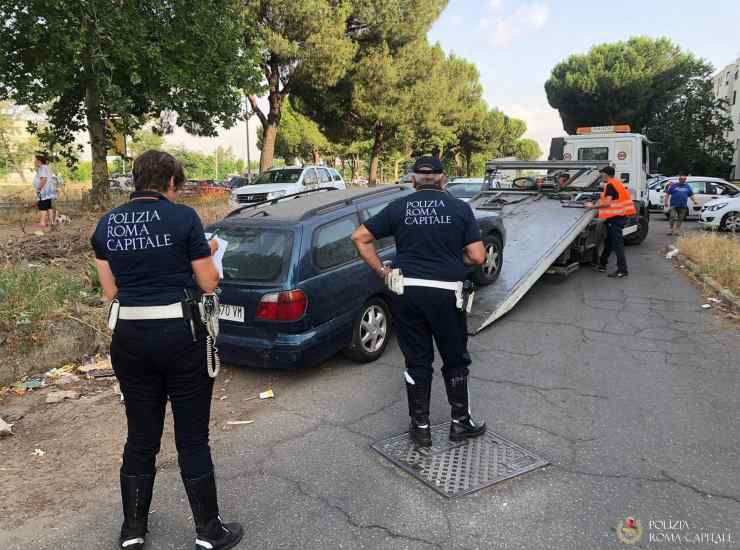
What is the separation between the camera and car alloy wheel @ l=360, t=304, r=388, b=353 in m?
5.28

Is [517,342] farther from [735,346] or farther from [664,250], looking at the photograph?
Result: [664,250]

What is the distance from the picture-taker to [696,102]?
3503 cm

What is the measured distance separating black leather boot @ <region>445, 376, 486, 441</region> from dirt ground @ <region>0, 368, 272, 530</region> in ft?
5.07

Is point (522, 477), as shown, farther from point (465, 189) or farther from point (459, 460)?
point (465, 189)

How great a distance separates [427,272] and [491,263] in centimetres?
401

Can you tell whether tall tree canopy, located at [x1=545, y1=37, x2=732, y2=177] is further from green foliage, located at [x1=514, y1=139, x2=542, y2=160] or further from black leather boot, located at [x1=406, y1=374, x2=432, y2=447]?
green foliage, located at [x1=514, y1=139, x2=542, y2=160]

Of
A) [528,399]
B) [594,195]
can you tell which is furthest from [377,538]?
[594,195]

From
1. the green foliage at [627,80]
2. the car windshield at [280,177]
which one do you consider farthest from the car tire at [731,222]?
the green foliage at [627,80]

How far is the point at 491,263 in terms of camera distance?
7.24 meters

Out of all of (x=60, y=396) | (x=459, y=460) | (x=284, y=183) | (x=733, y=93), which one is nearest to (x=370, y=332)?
(x=459, y=460)

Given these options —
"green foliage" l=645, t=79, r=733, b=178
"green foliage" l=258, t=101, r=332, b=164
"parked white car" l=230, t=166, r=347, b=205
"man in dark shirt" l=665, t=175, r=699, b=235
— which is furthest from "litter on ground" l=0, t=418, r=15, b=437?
"green foliage" l=258, t=101, r=332, b=164

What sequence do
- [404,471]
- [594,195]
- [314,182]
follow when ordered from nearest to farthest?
[404,471], [594,195], [314,182]

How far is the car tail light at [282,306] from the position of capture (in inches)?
180

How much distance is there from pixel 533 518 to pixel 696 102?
39649mm
